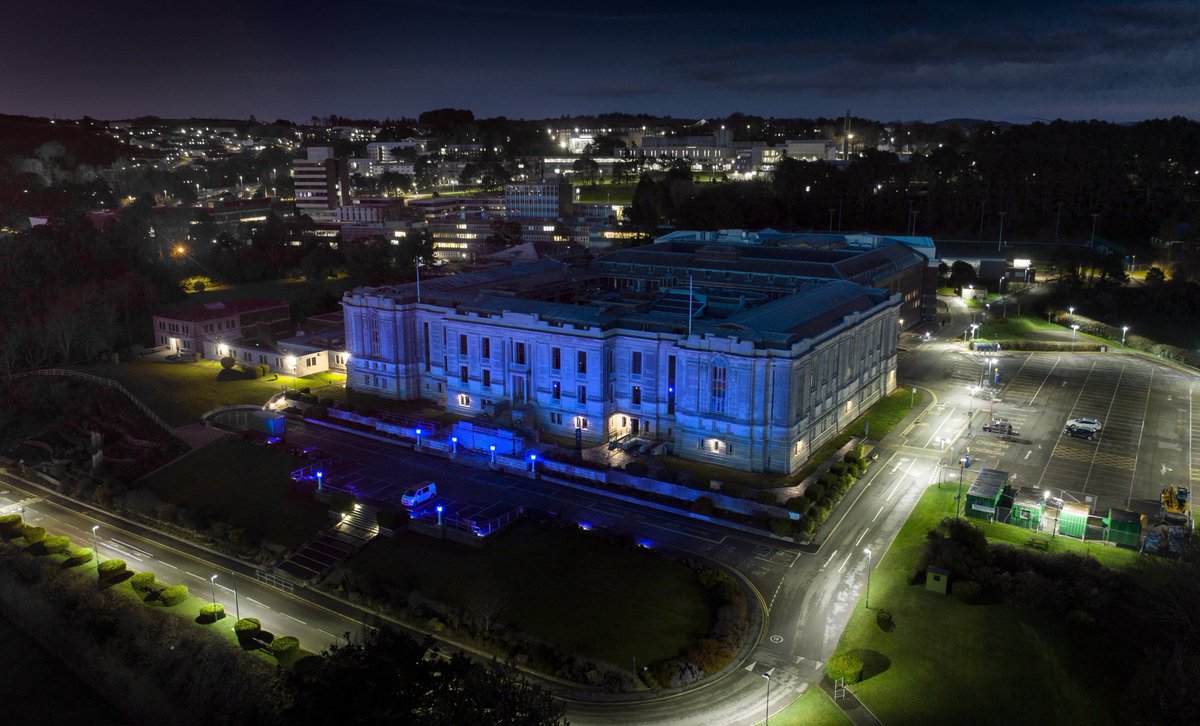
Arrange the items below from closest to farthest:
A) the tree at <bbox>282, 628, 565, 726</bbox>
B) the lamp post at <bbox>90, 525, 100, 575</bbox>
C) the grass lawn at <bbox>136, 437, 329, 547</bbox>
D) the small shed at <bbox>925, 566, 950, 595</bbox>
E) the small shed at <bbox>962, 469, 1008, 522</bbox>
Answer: the tree at <bbox>282, 628, 565, 726</bbox>, the small shed at <bbox>925, 566, 950, 595</bbox>, the lamp post at <bbox>90, 525, 100, 575</bbox>, the small shed at <bbox>962, 469, 1008, 522</bbox>, the grass lawn at <bbox>136, 437, 329, 547</bbox>

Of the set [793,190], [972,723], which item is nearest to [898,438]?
[972,723]

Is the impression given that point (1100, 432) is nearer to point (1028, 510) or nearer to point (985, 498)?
point (1028, 510)

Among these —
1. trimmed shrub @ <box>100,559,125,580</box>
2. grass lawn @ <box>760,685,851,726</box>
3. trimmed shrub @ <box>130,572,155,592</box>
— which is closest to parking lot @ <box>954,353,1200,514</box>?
grass lawn @ <box>760,685,851,726</box>

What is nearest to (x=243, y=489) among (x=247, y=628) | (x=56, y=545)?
(x=56, y=545)

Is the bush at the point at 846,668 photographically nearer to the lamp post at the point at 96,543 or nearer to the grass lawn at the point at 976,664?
the grass lawn at the point at 976,664

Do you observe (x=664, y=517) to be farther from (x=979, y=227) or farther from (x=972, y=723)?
(x=979, y=227)

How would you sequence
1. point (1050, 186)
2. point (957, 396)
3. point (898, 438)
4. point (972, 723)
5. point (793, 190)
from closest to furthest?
point (972, 723), point (898, 438), point (957, 396), point (1050, 186), point (793, 190)

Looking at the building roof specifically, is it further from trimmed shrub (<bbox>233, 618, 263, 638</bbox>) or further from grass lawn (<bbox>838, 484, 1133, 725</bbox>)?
grass lawn (<bbox>838, 484, 1133, 725</bbox>)
